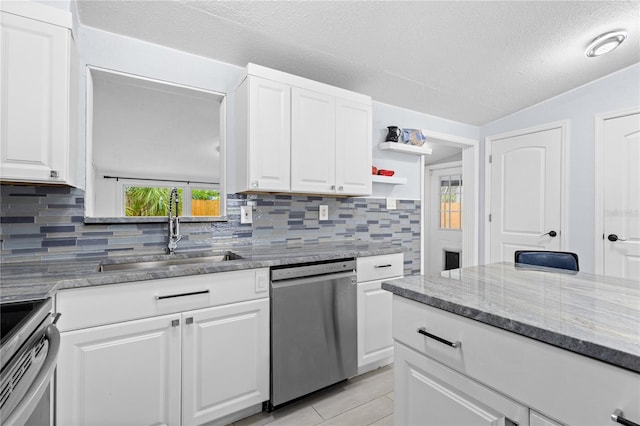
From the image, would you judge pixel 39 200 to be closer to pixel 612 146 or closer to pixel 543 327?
pixel 543 327

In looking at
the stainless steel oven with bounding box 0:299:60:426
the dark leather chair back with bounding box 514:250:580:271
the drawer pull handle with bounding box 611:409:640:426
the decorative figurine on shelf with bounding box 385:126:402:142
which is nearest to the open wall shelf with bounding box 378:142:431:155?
the decorative figurine on shelf with bounding box 385:126:402:142

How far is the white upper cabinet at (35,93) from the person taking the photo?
4.37ft

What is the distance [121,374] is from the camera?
4.38ft

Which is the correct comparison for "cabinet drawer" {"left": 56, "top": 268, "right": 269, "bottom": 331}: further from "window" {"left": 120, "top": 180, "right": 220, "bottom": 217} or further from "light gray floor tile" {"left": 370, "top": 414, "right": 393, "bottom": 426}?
"window" {"left": 120, "top": 180, "right": 220, "bottom": 217}

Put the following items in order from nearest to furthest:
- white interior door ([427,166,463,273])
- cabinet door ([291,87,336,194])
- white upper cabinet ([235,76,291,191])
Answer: white upper cabinet ([235,76,291,191]) < cabinet door ([291,87,336,194]) < white interior door ([427,166,463,273])

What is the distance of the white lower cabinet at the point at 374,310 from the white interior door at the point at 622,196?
Result: 2.14 meters

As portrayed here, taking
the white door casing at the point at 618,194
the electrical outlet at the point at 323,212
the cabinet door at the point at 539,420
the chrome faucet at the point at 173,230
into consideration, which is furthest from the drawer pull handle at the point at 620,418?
the white door casing at the point at 618,194

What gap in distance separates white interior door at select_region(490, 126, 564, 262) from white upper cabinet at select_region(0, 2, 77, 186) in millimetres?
3896

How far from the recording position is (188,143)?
3.81 m

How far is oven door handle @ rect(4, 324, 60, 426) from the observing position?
676 millimetres

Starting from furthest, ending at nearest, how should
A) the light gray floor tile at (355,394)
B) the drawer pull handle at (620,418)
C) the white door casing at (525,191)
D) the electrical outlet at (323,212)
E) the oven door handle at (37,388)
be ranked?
the white door casing at (525,191), the electrical outlet at (323,212), the light gray floor tile at (355,394), the oven door handle at (37,388), the drawer pull handle at (620,418)

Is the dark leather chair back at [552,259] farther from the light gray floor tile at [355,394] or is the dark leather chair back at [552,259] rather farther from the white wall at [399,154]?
the white wall at [399,154]

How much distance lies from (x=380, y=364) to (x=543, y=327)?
179 cm

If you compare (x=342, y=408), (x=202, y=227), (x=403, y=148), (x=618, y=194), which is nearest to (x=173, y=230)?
(x=202, y=227)
